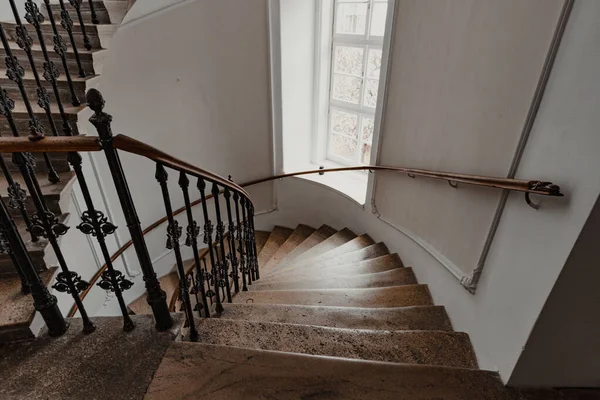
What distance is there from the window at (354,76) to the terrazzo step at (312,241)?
0.90 m

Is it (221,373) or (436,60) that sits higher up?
(436,60)

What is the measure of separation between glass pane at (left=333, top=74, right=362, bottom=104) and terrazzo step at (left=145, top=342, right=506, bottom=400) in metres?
3.10

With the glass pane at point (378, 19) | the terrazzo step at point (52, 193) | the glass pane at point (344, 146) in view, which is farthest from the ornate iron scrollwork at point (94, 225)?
the glass pane at point (344, 146)

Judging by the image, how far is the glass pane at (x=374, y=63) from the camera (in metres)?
3.43

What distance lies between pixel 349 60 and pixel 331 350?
317 cm

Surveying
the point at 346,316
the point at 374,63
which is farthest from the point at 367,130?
the point at 346,316

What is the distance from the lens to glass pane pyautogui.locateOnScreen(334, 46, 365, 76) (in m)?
3.59

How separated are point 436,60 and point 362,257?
1.74 m

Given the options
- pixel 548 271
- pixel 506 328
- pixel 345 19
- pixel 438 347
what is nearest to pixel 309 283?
pixel 438 347

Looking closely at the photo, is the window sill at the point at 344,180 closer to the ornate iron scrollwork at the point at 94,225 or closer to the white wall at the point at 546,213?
the white wall at the point at 546,213

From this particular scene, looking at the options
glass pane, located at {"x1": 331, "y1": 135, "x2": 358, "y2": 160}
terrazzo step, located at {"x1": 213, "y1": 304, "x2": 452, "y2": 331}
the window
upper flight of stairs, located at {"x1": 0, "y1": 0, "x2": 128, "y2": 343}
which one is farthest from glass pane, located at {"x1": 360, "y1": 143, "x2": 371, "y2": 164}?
upper flight of stairs, located at {"x1": 0, "y1": 0, "x2": 128, "y2": 343}

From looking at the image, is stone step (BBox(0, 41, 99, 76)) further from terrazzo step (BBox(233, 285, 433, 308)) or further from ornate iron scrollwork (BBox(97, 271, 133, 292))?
terrazzo step (BBox(233, 285, 433, 308))

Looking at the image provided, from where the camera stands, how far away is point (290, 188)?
Result: 416 cm

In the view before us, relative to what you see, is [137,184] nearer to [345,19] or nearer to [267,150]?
[267,150]
